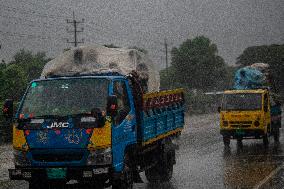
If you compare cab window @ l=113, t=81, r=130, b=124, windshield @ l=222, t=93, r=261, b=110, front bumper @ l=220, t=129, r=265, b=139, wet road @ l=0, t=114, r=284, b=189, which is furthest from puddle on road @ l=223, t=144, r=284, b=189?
cab window @ l=113, t=81, r=130, b=124

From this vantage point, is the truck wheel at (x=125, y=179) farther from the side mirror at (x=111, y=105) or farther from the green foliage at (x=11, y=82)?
the green foliage at (x=11, y=82)

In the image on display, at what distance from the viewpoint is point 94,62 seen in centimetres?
1133

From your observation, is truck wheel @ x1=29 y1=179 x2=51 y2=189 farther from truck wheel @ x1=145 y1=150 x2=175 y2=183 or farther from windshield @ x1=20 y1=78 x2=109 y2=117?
truck wheel @ x1=145 y1=150 x2=175 y2=183

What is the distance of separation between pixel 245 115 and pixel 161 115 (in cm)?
932

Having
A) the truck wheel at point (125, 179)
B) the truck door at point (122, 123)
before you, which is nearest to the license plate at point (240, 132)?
the truck door at point (122, 123)

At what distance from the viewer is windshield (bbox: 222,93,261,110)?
20656mm

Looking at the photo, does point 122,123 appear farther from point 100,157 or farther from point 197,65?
point 197,65

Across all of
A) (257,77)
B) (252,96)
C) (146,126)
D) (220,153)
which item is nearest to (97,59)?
(146,126)

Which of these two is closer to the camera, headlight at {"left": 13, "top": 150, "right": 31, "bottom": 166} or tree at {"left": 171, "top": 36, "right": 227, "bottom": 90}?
headlight at {"left": 13, "top": 150, "right": 31, "bottom": 166}

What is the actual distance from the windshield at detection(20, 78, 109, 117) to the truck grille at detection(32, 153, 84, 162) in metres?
0.72

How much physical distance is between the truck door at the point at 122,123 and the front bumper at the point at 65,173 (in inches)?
11.4

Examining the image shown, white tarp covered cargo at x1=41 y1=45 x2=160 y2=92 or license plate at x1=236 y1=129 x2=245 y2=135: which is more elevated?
white tarp covered cargo at x1=41 y1=45 x2=160 y2=92

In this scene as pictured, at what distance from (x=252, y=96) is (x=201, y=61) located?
206 feet

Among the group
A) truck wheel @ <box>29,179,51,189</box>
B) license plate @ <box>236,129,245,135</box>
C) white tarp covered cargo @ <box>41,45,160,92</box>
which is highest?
white tarp covered cargo @ <box>41,45,160,92</box>
